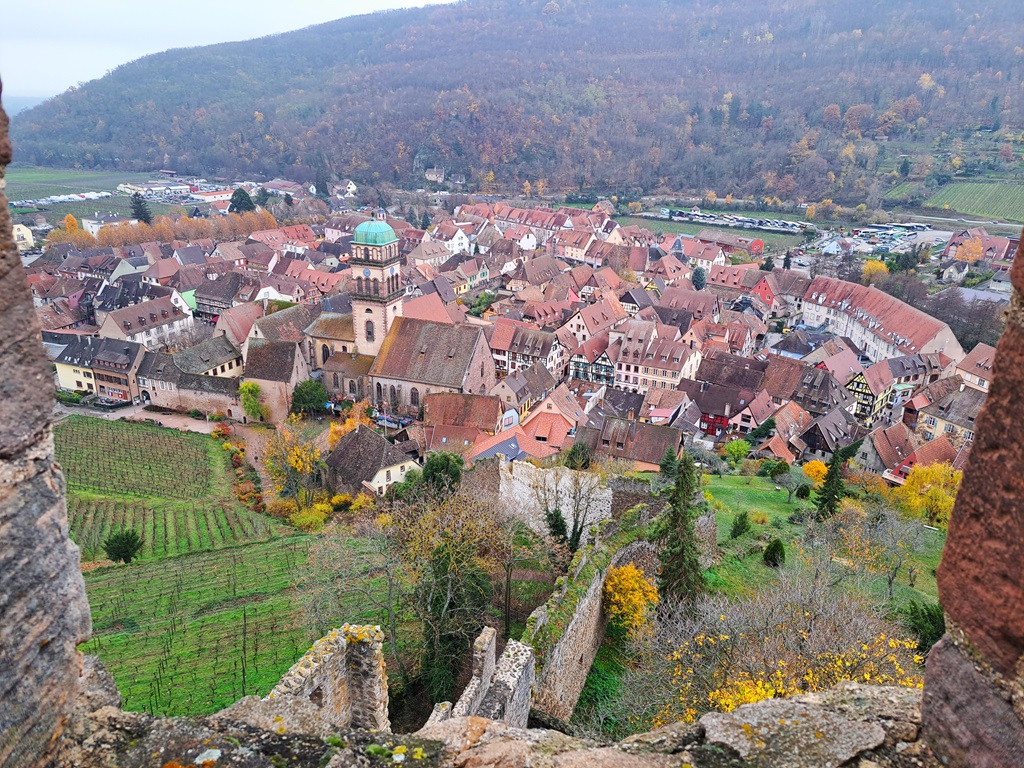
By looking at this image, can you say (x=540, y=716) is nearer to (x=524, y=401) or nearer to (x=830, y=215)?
(x=524, y=401)

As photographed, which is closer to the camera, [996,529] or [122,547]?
[996,529]

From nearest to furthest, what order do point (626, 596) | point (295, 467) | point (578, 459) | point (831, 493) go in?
point (626, 596) → point (831, 493) → point (578, 459) → point (295, 467)

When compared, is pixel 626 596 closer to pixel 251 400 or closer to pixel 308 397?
pixel 308 397

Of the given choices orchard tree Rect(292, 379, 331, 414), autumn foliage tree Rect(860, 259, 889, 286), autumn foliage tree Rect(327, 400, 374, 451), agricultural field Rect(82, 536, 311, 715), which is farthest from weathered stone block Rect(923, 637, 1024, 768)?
autumn foliage tree Rect(860, 259, 889, 286)

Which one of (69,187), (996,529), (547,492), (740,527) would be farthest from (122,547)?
(69,187)

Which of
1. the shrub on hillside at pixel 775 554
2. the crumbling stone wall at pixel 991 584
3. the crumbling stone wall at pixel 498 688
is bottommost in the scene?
the shrub on hillside at pixel 775 554

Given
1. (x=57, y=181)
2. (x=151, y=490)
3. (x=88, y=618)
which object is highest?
(x=88, y=618)

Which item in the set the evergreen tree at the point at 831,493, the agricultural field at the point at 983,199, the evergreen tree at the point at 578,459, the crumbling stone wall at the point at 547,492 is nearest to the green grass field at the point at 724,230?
the agricultural field at the point at 983,199

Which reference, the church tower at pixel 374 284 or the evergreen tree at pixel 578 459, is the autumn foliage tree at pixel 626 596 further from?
the church tower at pixel 374 284
